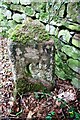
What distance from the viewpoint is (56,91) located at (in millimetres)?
3426

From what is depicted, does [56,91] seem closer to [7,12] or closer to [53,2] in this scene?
[53,2]

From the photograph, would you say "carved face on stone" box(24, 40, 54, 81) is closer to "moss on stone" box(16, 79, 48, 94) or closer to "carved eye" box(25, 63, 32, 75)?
"carved eye" box(25, 63, 32, 75)

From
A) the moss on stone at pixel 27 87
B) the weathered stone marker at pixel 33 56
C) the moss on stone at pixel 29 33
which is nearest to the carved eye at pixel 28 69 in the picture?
the weathered stone marker at pixel 33 56

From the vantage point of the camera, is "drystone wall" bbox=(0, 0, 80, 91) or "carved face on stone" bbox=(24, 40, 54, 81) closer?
"carved face on stone" bbox=(24, 40, 54, 81)

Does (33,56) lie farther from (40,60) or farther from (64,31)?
(64,31)

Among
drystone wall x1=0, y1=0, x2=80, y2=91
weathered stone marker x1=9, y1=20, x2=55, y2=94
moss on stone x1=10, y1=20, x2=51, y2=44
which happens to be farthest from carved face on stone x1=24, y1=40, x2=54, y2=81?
drystone wall x1=0, y1=0, x2=80, y2=91

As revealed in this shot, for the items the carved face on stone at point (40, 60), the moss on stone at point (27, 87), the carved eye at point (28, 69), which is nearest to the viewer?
the carved face on stone at point (40, 60)

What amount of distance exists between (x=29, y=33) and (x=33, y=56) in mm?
305

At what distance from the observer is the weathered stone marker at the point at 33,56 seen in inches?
117

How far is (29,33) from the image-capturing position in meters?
3.12

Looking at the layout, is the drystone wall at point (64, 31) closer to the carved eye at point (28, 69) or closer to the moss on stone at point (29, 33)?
the moss on stone at point (29, 33)

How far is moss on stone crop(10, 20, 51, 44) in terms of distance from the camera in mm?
3014

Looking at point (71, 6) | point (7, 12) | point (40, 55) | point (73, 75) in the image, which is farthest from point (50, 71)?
point (7, 12)

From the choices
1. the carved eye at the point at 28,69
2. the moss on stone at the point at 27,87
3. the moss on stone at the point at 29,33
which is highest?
the moss on stone at the point at 29,33
